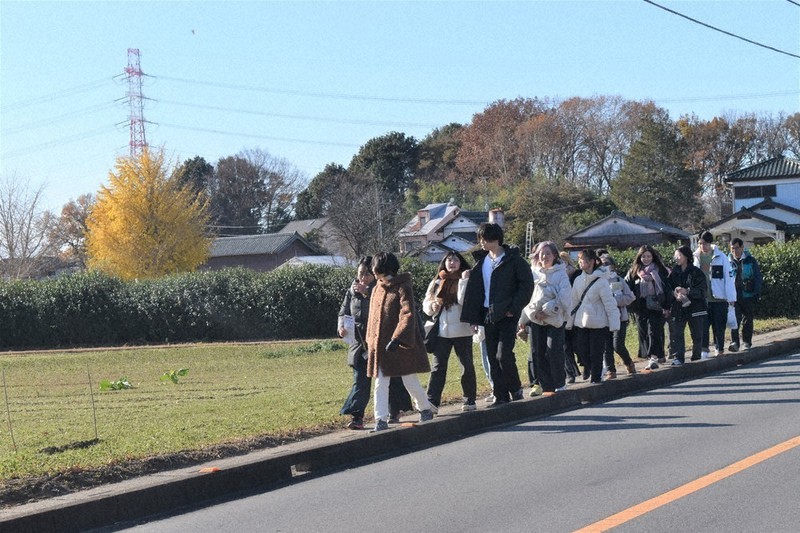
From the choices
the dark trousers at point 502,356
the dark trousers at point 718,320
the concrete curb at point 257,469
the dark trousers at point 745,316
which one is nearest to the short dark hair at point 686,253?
the dark trousers at point 718,320

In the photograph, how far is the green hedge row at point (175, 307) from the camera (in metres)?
35.7

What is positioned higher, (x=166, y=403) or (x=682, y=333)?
(x=682, y=333)

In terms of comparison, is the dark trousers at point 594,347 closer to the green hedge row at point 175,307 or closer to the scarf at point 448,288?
the scarf at point 448,288

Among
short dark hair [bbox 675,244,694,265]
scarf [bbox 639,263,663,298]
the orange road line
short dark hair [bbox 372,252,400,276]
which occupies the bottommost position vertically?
the orange road line

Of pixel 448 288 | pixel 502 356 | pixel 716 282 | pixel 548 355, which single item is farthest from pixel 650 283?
pixel 448 288

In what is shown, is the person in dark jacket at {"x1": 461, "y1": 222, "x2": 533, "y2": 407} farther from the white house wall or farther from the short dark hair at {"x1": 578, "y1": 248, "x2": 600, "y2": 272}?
the white house wall

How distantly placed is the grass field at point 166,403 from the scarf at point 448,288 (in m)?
1.77

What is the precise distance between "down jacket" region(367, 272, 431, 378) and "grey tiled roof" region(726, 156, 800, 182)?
187 ft

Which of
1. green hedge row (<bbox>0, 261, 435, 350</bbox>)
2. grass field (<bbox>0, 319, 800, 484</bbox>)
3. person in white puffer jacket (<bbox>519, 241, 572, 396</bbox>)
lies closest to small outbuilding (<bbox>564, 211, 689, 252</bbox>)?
green hedge row (<bbox>0, 261, 435, 350</bbox>)

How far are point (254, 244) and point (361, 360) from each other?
228 ft

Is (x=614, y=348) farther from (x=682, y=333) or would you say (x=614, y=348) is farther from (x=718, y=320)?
(x=718, y=320)

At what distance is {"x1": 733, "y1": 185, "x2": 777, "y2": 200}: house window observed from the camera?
61.9 m

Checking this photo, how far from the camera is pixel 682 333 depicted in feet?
47.5

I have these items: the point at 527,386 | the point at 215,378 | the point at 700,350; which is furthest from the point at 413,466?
the point at 215,378
